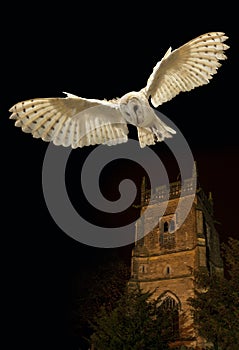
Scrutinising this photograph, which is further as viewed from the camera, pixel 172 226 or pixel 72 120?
pixel 172 226

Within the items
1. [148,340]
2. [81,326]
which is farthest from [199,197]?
[148,340]

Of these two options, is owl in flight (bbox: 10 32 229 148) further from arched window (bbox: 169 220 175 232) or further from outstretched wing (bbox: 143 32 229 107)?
arched window (bbox: 169 220 175 232)

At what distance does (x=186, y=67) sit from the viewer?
3.17m

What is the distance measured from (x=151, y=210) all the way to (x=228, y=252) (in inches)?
639

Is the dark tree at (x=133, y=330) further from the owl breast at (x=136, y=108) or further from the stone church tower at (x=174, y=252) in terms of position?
the owl breast at (x=136, y=108)

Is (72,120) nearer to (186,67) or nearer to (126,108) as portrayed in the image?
(126,108)

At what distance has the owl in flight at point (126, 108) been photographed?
8.87ft

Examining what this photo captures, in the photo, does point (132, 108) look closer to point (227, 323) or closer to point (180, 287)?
point (227, 323)

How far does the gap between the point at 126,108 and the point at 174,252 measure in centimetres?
2760

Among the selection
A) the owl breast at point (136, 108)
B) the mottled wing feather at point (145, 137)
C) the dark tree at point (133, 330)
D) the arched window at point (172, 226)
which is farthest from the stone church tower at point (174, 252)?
the owl breast at point (136, 108)

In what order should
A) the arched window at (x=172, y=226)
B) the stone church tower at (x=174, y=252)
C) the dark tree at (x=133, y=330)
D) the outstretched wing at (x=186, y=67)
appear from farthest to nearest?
the arched window at (x=172, y=226) → the stone church tower at (x=174, y=252) → the dark tree at (x=133, y=330) → the outstretched wing at (x=186, y=67)

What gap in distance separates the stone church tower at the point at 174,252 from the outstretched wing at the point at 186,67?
24.8 m

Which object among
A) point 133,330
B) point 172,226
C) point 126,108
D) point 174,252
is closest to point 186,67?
point 126,108

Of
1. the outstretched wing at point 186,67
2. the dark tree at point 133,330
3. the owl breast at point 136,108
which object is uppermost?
the outstretched wing at point 186,67
